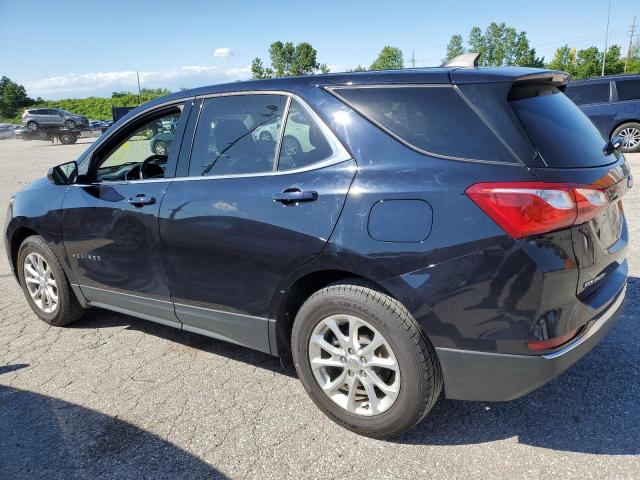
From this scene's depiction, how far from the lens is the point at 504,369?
216 centimetres

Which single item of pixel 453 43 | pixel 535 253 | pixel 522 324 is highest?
pixel 453 43

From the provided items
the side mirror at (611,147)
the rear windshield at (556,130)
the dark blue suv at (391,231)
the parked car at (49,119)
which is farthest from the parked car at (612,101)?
the parked car at (49,119)

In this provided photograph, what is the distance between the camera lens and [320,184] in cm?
252

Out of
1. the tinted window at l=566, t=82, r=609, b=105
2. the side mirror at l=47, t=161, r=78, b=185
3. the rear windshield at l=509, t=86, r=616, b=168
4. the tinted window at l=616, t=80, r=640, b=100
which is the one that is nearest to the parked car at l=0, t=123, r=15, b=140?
the tinted window at l=566, t=82, r=609, b=105

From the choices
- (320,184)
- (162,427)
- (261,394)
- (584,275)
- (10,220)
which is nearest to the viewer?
(584,275)

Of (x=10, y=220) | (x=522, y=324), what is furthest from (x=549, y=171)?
(x=10, y=220)

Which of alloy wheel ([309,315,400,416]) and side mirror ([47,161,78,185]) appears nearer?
alloy wheel ([309,315,400,416])

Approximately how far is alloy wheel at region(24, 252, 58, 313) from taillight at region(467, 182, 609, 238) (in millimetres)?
3448

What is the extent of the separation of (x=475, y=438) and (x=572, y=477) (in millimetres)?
460

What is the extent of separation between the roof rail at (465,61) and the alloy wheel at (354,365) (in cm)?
153

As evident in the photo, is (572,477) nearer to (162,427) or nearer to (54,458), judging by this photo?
(162,427)

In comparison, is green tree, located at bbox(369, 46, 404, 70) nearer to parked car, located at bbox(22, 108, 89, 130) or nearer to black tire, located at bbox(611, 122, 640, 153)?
parked car, located at bbox(22, 108, 89, 130)

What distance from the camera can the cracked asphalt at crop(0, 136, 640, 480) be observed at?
7.73ft

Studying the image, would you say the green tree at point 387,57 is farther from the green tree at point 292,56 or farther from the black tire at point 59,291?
the black tire at point 59,291
